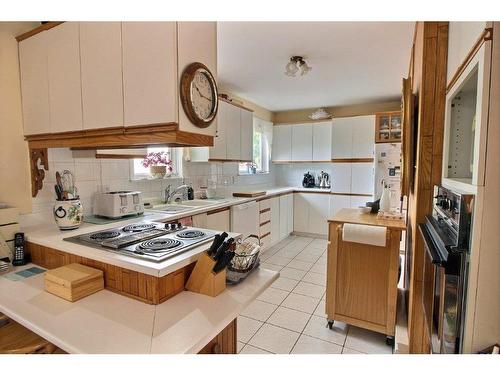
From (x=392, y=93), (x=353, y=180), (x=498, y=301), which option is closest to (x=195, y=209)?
A: (x=498, y=301)

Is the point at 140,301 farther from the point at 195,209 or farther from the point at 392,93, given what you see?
the point at 392,93

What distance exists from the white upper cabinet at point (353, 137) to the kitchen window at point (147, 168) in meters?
2.68

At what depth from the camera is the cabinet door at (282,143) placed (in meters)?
5.29

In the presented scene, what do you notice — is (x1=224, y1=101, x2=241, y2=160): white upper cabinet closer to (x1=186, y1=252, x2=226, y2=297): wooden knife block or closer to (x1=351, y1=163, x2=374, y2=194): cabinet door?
(x1=351, y1=163, x2=374, y2=194): cabinet door

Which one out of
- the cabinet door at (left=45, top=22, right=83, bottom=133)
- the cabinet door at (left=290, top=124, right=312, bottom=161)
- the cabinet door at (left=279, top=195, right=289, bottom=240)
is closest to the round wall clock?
the cabinet door at (left=45, top=22, right=83, bottom=133)

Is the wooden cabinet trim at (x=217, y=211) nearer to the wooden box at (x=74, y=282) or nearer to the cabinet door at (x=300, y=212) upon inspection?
the wooden box at (x=74, y=282)

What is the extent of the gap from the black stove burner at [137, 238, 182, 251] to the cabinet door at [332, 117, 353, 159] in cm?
381

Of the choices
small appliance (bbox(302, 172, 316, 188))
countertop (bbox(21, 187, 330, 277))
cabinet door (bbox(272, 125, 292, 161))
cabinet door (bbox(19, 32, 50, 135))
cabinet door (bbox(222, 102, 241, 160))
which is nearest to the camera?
countertop (bbox(21, 187, 330, 277))

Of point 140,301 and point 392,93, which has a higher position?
point 392,93

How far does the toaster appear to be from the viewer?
2.14m

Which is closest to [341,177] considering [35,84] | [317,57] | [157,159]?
[317,57]

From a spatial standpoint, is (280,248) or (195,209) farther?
(280,248)
